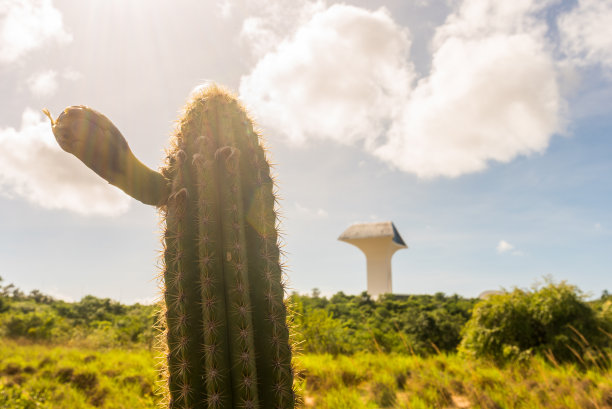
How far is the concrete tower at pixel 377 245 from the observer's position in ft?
76.3

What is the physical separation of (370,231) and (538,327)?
51.1 ft

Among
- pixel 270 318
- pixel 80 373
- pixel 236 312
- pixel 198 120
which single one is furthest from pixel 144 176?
pixel 80 373

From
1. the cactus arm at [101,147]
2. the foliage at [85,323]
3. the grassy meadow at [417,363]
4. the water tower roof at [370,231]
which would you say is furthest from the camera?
the water tower roof at [370,231]

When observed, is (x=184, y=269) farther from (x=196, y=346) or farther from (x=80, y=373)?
(x=80, y=373)

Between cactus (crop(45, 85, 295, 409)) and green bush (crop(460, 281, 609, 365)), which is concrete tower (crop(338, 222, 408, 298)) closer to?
green bush (crop(460, 281, 609, 365))

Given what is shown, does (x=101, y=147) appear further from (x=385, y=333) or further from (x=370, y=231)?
(x=370, y=231)

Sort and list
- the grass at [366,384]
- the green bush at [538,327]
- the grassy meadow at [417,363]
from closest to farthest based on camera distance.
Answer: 1. the grass at [366,384]
2. the grassy meadow at [417,363]
3. the green bush at [538,327]

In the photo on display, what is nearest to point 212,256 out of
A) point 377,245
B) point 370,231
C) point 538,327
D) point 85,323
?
point 538,327

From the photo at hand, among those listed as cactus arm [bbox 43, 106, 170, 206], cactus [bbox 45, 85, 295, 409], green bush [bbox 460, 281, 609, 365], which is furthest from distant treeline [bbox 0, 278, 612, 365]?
cactus arm [bbox 43, 106, 170, 206]

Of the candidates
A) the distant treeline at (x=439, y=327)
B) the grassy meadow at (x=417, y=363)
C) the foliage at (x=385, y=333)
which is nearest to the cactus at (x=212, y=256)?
the grassy meadow at (x=417, y=363)

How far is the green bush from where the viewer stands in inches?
293

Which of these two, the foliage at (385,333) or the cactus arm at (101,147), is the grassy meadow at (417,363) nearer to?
the foliage at (385,333)

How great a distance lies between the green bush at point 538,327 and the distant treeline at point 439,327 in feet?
0.05

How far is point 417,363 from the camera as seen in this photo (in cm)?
511
